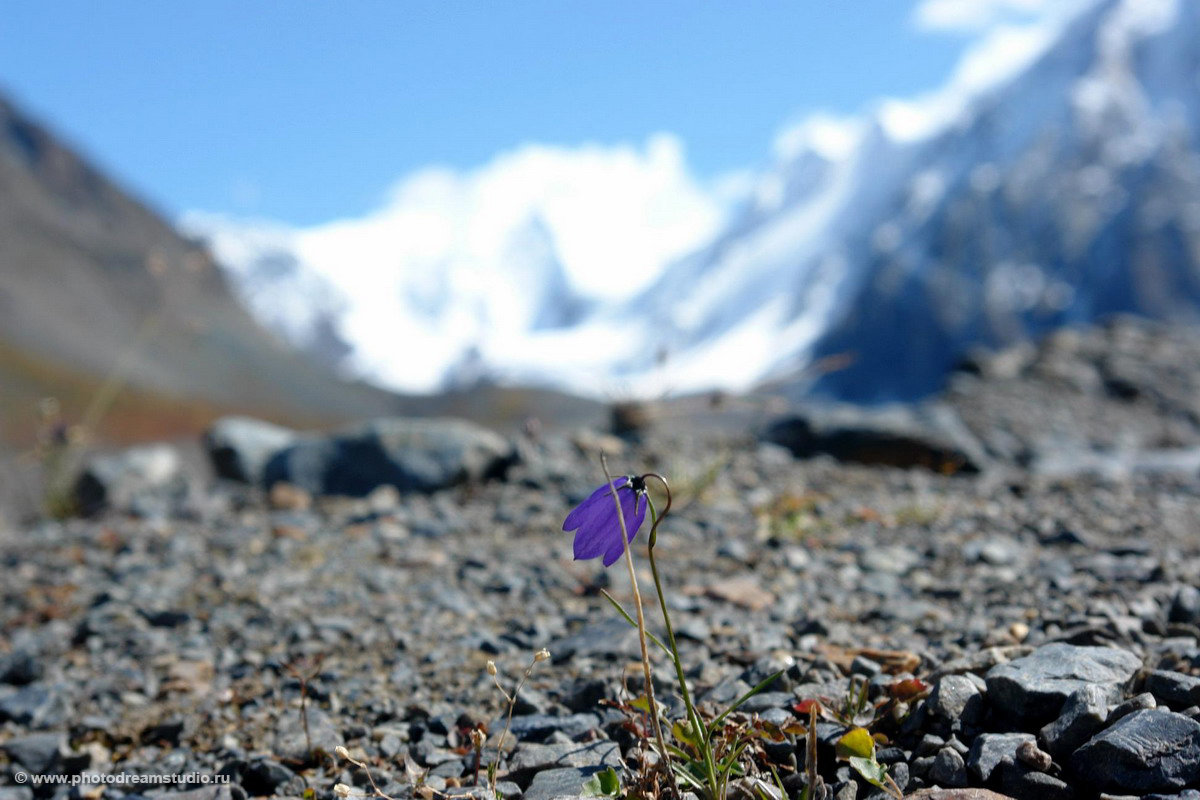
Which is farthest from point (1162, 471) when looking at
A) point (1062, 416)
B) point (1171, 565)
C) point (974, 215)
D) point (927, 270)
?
point (974, 215)

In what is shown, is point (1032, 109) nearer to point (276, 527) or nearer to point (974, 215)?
point (974, 215)

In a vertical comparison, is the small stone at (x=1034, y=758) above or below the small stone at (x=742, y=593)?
below

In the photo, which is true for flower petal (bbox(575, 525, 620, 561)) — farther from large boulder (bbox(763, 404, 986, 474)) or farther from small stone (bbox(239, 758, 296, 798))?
large boulder (bbox(763, 404, 986, 474))

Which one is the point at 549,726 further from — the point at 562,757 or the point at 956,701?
the point at 956,701

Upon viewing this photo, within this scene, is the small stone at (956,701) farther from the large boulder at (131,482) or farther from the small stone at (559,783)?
the large boulder at (131,482)

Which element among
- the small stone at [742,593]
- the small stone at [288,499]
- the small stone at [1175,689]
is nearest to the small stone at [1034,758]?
the small stone at [1175,689]

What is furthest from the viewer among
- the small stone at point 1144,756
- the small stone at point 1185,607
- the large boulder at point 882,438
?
the large boulder at point 882,438

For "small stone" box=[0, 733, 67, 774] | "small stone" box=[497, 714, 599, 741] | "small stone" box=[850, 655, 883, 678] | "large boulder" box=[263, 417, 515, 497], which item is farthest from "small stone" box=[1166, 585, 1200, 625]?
"large boulder" box=[263, 417, 515, 497]
